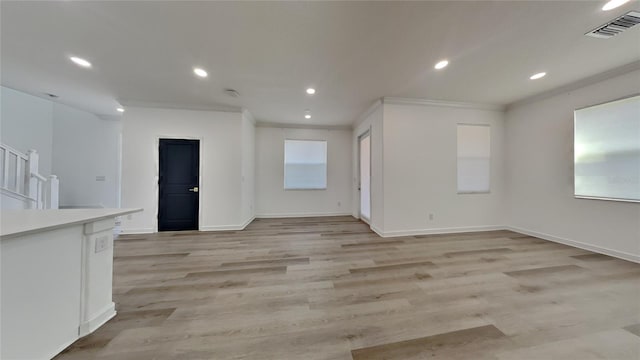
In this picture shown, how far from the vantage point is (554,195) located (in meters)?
3.80

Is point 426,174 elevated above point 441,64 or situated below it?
below

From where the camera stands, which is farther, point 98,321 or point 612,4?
point 612,4

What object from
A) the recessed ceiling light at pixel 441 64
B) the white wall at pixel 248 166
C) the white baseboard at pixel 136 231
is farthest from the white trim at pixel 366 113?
the white baseboard at pixel 136 231

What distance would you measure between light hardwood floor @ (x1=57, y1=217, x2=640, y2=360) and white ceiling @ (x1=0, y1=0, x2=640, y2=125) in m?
2.75

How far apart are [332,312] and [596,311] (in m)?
2.35

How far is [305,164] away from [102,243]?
4.85 metres

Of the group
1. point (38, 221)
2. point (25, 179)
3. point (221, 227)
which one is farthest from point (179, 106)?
point (38, 221)

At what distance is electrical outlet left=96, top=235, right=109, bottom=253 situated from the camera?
5.25 ft

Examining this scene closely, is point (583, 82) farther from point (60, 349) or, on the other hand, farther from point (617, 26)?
point (60, 349)

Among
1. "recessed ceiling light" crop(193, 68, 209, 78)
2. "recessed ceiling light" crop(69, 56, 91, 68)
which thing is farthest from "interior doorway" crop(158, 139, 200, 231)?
"recessed ceiling light" crop(193, 68, 209, 78)

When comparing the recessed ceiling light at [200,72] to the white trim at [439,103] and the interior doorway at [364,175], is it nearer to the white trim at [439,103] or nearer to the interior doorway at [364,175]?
the white trim at [439,103]

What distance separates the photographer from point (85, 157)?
5.57 meters

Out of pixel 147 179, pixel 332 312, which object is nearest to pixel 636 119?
pixel 332 312

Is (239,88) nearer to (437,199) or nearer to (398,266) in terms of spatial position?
(398,266)
